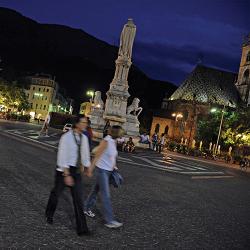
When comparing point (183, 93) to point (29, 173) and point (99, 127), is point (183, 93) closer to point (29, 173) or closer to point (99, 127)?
point (99, 127)

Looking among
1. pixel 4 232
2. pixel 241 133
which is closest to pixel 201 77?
pixel 241 133

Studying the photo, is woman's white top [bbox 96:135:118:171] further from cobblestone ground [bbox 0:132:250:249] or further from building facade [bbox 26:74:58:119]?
building facade [bbox 26:74:58:119]

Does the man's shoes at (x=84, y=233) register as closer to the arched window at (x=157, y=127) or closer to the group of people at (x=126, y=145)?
the group of people at (x=126, y=145)

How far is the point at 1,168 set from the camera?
1232 centimetres

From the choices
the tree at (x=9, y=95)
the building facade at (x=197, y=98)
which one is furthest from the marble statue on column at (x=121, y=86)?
the tree at (x=9, y=95)

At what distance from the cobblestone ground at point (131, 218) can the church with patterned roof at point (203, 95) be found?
72.0 m

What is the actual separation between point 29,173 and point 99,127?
27538 mm

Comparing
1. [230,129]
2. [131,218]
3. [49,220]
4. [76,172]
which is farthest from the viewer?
[230,129]

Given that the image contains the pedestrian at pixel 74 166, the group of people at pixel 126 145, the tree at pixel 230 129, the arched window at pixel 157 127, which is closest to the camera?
the pedestrian at pixel 74 166

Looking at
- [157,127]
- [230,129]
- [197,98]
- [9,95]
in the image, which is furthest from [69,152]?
[157,127]

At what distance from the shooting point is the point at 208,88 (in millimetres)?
88188

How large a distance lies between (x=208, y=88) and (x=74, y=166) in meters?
84.1

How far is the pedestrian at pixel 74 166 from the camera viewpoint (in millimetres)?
6723

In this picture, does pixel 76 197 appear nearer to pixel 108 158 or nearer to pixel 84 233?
pixel 84 233
